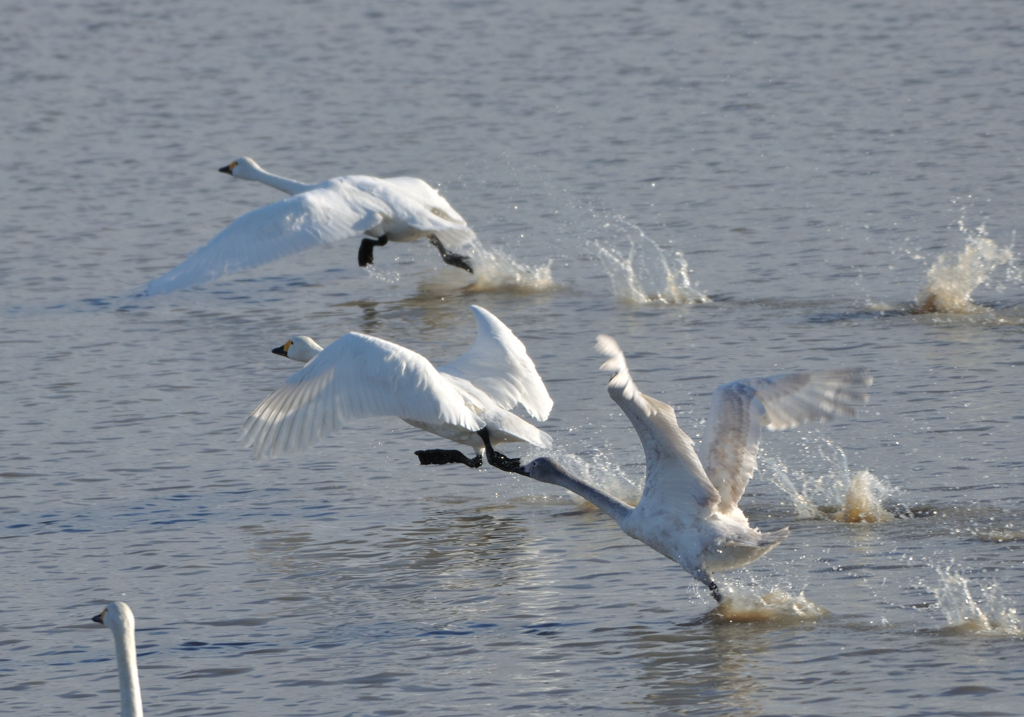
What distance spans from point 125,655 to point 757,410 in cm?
271

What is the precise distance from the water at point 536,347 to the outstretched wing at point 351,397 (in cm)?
58

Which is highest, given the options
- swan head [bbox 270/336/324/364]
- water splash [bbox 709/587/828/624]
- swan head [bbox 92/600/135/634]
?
swan head [bbox 270/336/324/364]

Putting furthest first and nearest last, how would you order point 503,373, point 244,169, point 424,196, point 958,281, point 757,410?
point 244,169 < point 424,196 < point 958,281 < point 503,373 < point 757,410

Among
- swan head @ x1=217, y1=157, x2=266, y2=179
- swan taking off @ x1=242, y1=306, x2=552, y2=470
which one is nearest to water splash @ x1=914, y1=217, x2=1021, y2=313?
swan taking off @ x1=242, y1=306, x2=552, y2=470

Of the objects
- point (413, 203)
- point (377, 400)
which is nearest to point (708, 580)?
point (377, 400)

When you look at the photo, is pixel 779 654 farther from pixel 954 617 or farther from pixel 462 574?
pixel 462 574

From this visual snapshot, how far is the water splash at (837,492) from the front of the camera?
8109 millimetres

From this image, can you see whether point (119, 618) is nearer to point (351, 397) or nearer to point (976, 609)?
point (351, 397)

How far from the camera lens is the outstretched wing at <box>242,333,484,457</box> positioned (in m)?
8.16

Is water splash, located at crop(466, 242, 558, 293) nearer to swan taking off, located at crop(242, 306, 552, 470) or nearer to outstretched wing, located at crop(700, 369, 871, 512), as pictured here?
swan taking off, located at crop(242, 306, 552, 470)

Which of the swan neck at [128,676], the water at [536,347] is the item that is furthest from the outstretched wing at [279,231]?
the swan neck at [128,676]

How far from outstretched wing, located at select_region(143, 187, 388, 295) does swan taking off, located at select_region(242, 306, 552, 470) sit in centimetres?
188

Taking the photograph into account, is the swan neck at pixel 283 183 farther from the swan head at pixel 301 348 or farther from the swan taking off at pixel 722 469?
the swan taking off at pixel 722 469

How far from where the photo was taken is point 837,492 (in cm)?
846
